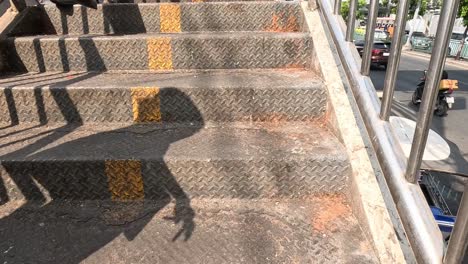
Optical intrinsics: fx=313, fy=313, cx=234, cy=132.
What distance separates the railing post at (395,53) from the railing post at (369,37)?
23 cm

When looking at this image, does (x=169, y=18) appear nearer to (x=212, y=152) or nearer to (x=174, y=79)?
(x=174, y=79)

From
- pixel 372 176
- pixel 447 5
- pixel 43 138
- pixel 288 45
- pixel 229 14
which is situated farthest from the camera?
pixel 229 14

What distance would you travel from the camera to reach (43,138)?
1.75 metres

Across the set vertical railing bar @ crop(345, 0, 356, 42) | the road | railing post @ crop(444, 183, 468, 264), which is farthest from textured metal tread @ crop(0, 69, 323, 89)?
the road

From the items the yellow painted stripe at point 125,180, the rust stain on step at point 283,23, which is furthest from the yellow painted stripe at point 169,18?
the yellow painted stripe at point 125,180

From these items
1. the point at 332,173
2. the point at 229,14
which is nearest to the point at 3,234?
the point at 332,173

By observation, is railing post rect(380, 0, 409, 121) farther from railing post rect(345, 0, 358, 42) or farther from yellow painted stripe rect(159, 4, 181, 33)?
yellow painted stripe rect(159, 4, 181, 33)

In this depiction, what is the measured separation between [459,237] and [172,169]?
114 cm

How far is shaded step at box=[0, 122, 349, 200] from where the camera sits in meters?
1.51

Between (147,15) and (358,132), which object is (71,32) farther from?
(358,132)

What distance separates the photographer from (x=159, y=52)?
2215 millimetres

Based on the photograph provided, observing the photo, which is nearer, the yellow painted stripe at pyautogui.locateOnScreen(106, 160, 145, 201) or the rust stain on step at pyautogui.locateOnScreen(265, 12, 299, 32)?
the yellow painted stripe at pyautogui.locateOnScreen(106, 160, 145, 201)

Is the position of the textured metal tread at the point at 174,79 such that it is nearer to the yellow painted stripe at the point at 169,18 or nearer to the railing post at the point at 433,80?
the yellow painted stripe at the point at 169,18

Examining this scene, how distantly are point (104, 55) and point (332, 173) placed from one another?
5.70ft
